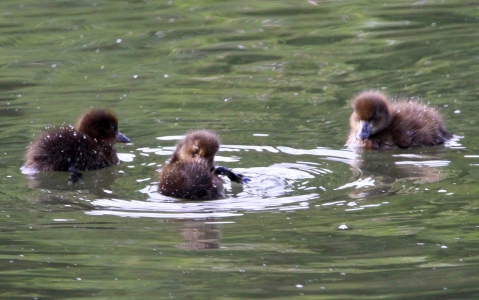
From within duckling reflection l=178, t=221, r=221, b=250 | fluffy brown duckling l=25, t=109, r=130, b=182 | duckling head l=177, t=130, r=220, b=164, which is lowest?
fluffy brown duckling l=25, t=109, r=130, b=182

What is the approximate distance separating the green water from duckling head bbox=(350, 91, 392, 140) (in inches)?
9.8

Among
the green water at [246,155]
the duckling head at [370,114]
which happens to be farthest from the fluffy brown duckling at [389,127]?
the green water at [246,155]

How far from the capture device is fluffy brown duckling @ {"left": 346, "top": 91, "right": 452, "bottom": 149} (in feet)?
27.1

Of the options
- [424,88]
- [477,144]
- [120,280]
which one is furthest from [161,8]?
[120,280]

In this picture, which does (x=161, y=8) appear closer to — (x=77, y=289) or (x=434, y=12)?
(x=434, y=12)

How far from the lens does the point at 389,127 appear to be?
841 cm

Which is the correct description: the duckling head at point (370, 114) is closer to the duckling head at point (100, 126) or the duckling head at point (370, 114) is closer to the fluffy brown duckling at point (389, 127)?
the fluffy brown duckling at point (389, 127)

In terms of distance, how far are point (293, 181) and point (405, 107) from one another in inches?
84.7

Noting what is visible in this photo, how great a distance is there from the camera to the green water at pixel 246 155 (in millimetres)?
4926

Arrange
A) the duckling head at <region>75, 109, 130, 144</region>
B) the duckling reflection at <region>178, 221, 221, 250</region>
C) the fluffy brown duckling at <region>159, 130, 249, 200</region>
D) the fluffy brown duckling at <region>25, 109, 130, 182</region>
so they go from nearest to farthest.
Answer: the duckling reflection at <region>178, 221, 221, 250</region> < the fluffy brown duckling at <region>159, 130, 249, 200</region> < the fluffy brown duckling at <region>25, 109, 130, 182</region> < the duckling head at <region>75, 109, 130, 144</region>

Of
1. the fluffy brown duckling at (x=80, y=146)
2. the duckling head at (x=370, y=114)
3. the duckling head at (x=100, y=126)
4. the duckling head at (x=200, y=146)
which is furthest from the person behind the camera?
the duckling head at (x=370, y=114)

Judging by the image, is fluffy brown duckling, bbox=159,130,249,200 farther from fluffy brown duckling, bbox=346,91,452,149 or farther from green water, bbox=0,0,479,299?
fluffy brown duckling, bbox=346,91,452,149

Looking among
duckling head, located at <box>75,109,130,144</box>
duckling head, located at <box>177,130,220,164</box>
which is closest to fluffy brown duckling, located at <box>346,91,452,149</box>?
duckling head, located at <box>177,130,220,164</box>

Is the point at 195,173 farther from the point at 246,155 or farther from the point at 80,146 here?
the point at 80,146
